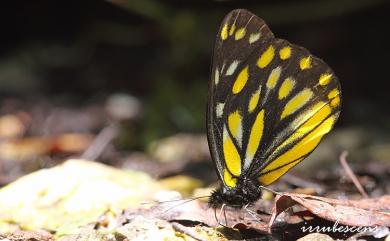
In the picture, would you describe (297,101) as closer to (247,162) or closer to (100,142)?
(247,162)

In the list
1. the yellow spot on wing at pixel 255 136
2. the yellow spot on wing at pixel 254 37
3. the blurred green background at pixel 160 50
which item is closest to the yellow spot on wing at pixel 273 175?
the yellow spot on wing at pixel 255 136

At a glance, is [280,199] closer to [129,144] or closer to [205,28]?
[129,144]

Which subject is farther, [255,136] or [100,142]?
[100,142]

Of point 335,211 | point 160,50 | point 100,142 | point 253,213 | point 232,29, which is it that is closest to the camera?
point 335,211

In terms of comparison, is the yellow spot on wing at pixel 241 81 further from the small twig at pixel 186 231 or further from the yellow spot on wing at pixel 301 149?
the small twig at pixel 186 231

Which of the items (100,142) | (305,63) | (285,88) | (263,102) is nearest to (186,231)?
(263,102)

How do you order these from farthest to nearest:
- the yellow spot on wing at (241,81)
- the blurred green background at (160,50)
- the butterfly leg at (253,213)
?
the blurred green background at (160,50) → the yellow spot on wing at (241,81) → the butterfly leg at (253,213)

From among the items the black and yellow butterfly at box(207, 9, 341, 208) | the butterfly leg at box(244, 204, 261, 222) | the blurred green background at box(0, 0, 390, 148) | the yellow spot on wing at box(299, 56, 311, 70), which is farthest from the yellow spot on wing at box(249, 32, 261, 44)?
the blurred green background at box(0, 0, 390, 148)

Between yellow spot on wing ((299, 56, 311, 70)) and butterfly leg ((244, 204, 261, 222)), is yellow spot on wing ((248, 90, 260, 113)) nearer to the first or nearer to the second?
yellow spot on wing ((299, 56, 311, 70))

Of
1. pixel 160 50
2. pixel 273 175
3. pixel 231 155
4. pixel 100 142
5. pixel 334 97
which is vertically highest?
pixel 160 50
